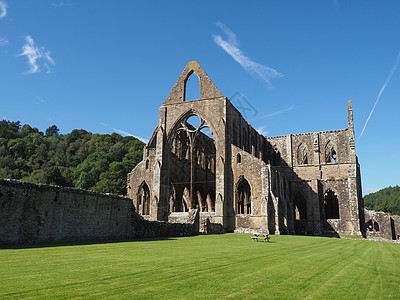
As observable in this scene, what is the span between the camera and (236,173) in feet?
98.0

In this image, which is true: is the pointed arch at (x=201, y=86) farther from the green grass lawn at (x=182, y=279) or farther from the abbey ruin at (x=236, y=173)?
the green grass lawn at (x=182, y=279)

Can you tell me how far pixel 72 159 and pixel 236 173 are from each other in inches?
2262

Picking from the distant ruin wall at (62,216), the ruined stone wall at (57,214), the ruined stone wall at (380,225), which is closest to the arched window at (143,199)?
the distant ruin wall at (62,216)

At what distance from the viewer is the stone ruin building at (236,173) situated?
2902cm

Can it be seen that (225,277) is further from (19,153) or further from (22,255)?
(19,153)

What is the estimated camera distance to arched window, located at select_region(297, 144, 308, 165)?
148ft

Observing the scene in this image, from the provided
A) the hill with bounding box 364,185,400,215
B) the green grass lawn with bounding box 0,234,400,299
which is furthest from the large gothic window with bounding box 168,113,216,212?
the hill with bounding box 364,185,400,215

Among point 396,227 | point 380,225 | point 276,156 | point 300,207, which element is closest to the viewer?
point 380,225

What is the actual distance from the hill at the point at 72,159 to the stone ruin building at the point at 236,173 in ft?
68.8

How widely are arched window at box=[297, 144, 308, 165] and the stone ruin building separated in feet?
0.46

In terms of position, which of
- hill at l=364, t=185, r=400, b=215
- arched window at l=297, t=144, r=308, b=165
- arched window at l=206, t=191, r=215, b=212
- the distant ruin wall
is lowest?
the distant ruin wall

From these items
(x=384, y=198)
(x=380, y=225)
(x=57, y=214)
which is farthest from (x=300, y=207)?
(x=384, y=198)

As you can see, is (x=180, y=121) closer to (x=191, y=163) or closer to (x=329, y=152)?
(x=191, y=163)

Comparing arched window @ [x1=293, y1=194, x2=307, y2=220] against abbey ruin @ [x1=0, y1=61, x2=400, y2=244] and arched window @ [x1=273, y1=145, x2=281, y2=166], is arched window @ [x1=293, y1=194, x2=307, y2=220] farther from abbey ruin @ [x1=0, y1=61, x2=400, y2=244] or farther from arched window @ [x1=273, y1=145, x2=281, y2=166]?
arched window @ [x1=273, y1=145, x2=281, y2=166]
